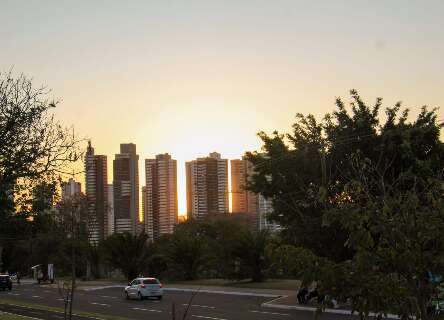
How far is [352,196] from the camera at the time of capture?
6.21 metres

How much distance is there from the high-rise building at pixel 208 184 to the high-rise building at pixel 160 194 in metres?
2.83

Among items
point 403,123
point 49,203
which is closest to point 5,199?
point 49,203

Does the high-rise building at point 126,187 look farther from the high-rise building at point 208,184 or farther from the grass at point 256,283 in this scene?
the grass at point 256,283

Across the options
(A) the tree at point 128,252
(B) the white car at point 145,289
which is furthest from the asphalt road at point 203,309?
(A) the tree at point 128,252

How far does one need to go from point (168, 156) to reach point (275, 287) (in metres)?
46.9

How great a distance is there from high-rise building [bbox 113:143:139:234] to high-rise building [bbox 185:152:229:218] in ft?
27.5

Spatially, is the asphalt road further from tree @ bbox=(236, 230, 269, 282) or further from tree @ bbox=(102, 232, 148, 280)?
tree @ bbox=(102, 232, 148, 280)

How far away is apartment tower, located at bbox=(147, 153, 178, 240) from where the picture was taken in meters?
82.2

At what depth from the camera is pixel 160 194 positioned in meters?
84.1

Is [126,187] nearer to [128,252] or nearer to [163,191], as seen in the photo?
[163,191]

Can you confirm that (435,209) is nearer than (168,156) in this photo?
Yes

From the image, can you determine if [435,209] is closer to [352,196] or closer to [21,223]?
[352,196]

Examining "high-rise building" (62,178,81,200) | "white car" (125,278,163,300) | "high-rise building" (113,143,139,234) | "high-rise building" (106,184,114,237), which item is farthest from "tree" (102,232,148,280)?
"white car" (125,278,163,300)

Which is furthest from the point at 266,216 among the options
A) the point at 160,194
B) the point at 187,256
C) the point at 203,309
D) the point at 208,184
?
the point at 160,194
